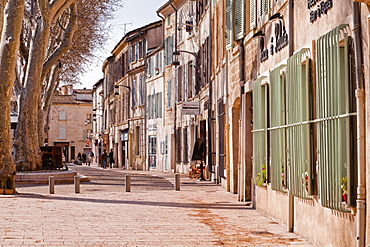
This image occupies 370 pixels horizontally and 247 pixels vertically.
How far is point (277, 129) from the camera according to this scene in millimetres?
12305

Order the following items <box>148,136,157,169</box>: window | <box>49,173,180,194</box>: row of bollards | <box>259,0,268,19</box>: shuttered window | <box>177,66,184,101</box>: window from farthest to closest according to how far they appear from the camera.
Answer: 1. <box>148,136,157,169</box>: window
2. <box>177,66,184,101</box>: window
3. <box>49,173,180,194</box>: row of bollards
4. <box>259,0,268,19</box>: shuttered window

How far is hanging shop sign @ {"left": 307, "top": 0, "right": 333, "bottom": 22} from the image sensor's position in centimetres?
938

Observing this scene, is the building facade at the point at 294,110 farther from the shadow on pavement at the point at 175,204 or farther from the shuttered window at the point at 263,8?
the shadow on pavement at the point at 175,204

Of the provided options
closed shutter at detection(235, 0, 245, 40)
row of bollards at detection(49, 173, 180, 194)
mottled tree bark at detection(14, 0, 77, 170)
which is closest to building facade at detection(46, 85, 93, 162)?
mottled tree bark at detection(14, 0, 77, 170)

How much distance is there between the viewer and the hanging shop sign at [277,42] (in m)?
12.2

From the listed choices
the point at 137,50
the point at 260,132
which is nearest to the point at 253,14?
the point at 260,132

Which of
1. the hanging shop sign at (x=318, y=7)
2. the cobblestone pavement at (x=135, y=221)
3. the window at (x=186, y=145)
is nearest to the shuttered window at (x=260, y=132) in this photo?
the cobblestone pavement at (x=135, y=221)

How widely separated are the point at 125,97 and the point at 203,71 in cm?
2469

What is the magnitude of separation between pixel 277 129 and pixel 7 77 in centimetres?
1014

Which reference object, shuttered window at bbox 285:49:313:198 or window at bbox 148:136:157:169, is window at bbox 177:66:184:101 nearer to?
window at bbox 148:136:157:169

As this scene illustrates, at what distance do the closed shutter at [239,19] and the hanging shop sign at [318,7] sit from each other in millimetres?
6913

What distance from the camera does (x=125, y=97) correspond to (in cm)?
5428

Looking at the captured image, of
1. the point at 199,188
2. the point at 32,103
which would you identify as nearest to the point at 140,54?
the point at 32,103

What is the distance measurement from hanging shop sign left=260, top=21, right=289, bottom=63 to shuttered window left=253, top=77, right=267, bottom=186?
0.51 meters
